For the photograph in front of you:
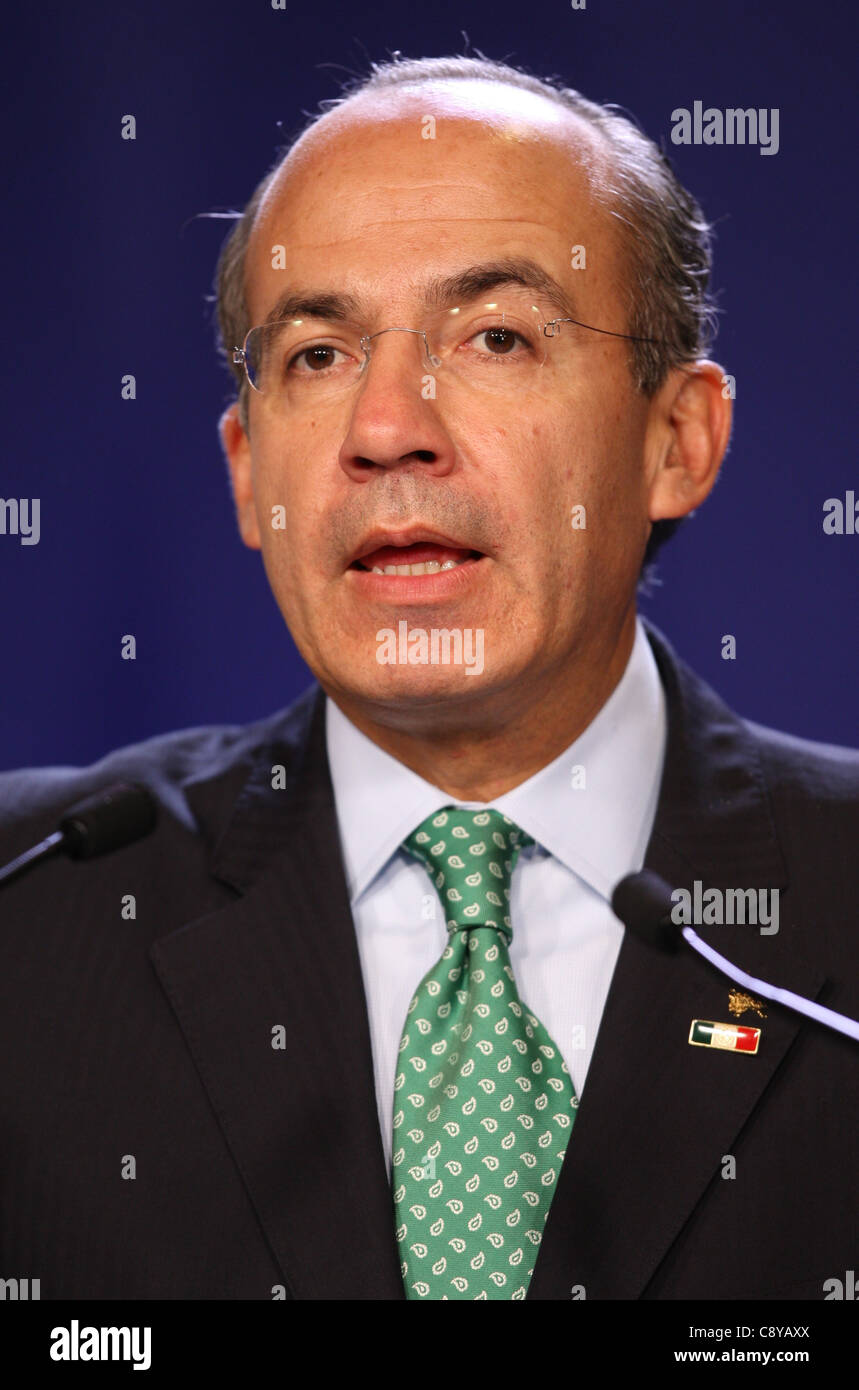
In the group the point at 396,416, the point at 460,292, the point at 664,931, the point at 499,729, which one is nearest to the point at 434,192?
the point at 460,292

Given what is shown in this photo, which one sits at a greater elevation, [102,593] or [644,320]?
[644,320]

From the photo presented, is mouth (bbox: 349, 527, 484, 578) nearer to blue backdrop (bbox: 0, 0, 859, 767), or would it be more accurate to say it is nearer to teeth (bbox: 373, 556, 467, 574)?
teeth (bbox: 373, 556, 467, 574)

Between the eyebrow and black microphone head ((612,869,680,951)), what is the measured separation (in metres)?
0.64

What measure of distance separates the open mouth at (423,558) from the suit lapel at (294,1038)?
30cm

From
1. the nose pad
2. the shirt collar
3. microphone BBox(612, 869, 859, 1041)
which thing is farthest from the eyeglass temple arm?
microphone BBox(612, 869, 859, 1041)

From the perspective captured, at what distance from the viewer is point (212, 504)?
2.32 meters

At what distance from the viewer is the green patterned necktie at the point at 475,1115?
1384 mm

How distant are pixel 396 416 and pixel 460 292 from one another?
0.17 metres

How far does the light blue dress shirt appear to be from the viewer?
1547 mm

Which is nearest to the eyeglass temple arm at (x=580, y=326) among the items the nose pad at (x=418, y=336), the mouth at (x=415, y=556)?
the nose pad at (x=418, y=336)
